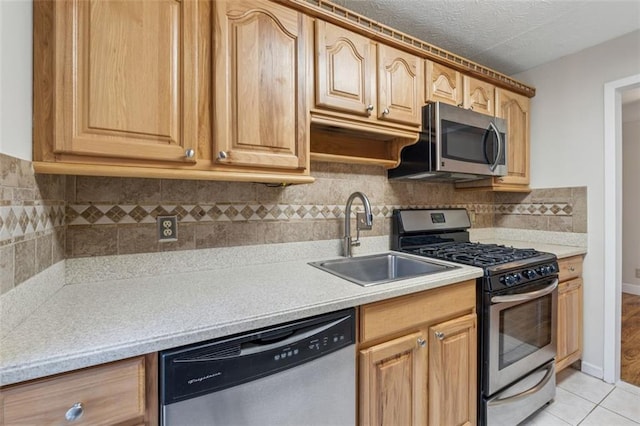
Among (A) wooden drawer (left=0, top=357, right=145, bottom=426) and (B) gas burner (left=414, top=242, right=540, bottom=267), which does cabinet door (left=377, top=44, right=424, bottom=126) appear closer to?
(B) gas burner (left=414, top=242, right=540, bottom=267)

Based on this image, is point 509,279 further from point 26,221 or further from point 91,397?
point 26,221

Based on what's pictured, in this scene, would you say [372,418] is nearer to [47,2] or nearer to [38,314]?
[38,314]

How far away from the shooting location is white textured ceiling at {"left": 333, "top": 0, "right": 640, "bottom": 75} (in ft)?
5.41

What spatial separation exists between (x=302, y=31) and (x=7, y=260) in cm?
133

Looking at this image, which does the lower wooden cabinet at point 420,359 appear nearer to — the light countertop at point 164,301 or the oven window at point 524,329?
the light countertop at point 164,301

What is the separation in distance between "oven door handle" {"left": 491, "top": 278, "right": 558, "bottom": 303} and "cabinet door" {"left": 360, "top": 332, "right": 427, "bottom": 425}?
51cm

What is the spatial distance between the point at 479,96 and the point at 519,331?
1552mm

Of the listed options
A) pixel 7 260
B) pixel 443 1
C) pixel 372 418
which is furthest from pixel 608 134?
pixel 7 260

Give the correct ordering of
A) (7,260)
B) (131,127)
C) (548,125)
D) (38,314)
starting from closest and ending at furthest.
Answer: (7,260), (38,314), (131,127), (548,125)

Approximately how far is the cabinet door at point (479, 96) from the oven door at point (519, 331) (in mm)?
1204

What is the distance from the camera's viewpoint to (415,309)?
1.23 meters

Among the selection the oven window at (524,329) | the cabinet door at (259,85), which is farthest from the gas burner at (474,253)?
the cabinet door at (259,85)

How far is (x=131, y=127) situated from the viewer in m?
0.98

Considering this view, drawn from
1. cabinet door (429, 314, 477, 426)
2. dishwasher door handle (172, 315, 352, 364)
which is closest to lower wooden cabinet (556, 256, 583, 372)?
cabinet door (429, 314, 477, 426)
